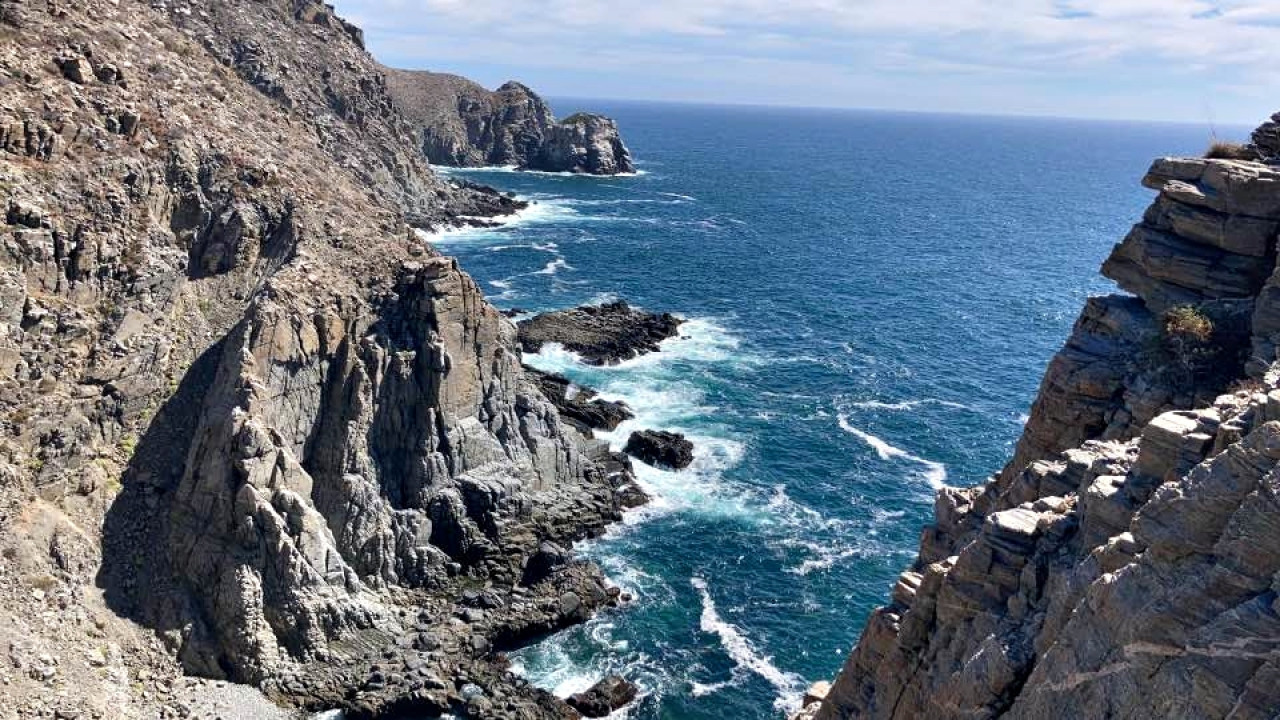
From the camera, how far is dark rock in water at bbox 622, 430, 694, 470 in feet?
263

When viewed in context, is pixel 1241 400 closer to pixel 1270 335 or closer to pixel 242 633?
pixel 1270 335

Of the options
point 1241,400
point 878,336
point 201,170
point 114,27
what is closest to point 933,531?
point 1241,400

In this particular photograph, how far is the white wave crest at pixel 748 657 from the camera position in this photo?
5384 centimetres

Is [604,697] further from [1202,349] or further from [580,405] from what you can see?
[580,405]

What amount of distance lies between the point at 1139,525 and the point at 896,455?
64.7 m

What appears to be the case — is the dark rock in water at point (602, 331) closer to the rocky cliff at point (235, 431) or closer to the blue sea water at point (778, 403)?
the blue sea water at point (778, 403)

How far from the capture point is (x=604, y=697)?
171 ft

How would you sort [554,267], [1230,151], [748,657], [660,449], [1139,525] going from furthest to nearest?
[554,267] < [660,449] < [748,657] < [1230,151] < [1139,525]

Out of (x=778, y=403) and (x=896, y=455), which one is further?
(x=778, y=403)

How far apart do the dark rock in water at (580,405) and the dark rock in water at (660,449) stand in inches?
161

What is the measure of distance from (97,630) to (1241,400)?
2032 inches

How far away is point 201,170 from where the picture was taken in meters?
63.9

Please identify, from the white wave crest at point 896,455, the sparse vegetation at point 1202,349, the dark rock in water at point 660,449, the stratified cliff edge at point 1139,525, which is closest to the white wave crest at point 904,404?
the white wave crest at point 896,455

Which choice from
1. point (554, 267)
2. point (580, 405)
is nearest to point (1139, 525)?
point (580, 405)
